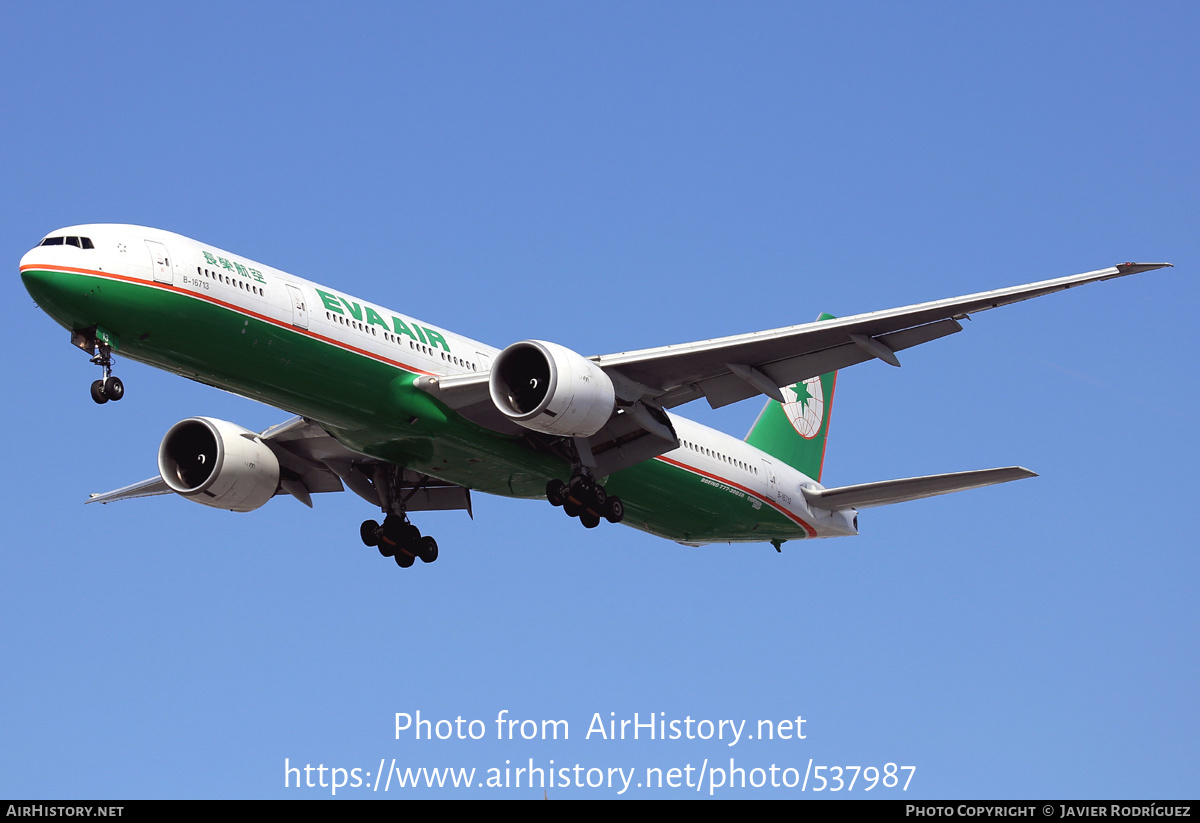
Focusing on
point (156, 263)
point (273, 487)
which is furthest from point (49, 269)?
point (273, 487)

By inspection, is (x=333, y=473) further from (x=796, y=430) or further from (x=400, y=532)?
(x=796, y=430)

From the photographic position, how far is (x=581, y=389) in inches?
1120

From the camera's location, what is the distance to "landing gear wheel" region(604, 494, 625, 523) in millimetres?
31828

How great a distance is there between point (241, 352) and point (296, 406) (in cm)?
201

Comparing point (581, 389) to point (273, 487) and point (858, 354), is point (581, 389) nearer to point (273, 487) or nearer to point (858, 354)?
point (858, 354)

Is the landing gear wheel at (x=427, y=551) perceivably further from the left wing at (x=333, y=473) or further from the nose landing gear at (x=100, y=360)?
the nose landing gear at (x=100, y=360)

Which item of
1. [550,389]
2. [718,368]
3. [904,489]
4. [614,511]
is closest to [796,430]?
[904,489]

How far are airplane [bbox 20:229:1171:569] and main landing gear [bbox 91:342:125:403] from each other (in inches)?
1.0

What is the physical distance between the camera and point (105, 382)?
25609mm

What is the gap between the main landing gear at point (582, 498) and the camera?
31.3m

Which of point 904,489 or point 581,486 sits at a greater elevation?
point 904,489

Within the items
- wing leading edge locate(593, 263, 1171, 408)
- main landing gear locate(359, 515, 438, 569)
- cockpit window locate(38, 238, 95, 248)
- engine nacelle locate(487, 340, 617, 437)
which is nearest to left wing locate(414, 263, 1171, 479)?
wing leading edge locate(593, 263, 1171, 408)

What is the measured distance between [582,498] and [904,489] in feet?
25.8

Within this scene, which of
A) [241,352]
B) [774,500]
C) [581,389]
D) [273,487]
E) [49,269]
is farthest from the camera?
[774,500]
